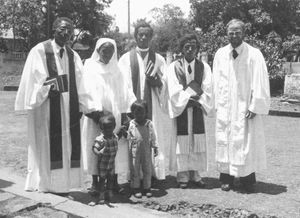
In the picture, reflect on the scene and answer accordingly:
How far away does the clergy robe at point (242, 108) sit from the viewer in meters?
5.24

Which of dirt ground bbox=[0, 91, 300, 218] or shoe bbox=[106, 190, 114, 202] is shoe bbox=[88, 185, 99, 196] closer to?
dirt ground bbox=[0, 91, 300, 218]

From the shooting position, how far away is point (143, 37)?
5359 mm

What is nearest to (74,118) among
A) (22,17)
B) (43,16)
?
(22,17)

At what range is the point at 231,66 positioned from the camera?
17.6ft

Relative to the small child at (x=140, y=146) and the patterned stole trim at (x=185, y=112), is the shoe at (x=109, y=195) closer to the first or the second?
the small child at (x=140, y=146)

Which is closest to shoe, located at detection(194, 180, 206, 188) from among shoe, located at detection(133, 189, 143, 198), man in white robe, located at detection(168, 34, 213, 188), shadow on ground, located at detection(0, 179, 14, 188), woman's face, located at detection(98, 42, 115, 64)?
man in white robe, located at detection(168, 34, 213, 188)

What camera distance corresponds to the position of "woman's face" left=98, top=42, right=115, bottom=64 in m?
4.85

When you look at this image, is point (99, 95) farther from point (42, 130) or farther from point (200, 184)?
point (200, 184)

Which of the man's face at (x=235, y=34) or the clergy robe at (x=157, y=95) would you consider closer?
the man's face at (x=235, y=34)

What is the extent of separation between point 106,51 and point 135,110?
0.80 meters

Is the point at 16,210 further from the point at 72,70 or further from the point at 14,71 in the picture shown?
the point at 14,71

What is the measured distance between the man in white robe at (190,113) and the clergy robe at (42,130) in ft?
4.87

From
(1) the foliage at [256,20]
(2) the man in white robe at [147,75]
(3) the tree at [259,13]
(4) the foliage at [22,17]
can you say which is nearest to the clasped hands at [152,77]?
(2) the man in white robe at [147,75]

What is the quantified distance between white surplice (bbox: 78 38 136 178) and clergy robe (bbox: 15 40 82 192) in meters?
0.22
